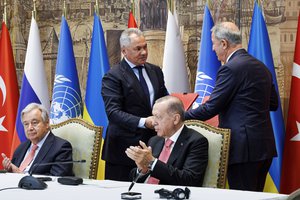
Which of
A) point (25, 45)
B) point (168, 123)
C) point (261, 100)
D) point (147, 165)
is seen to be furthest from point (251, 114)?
point (25, 45)

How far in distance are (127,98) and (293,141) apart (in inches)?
62.8

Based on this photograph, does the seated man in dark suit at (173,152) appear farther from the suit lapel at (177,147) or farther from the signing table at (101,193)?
the signing table at (101,193)

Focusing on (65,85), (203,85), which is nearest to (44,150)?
(203,85)

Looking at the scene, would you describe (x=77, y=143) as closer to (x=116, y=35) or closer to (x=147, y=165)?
(x=147, y=165)

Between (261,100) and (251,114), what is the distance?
5.2 inches

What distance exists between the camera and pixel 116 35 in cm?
795

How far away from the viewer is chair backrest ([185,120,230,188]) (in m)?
5.03

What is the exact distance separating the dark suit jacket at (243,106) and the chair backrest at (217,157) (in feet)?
0.93

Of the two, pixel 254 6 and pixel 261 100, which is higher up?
pixel 254 6

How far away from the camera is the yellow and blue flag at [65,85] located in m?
7.49

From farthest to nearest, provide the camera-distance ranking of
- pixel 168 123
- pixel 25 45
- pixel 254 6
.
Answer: pixel 25 45, pixel 254 6, pixel 168 123

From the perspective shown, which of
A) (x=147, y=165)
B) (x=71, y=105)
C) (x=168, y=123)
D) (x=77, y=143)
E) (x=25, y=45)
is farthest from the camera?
(x=25, y=45)

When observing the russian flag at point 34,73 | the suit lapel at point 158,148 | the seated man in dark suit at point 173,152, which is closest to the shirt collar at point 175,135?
the seated man in dark suit at point 173,152

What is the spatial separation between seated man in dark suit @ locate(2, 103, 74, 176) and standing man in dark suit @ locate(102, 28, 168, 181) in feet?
1.47
